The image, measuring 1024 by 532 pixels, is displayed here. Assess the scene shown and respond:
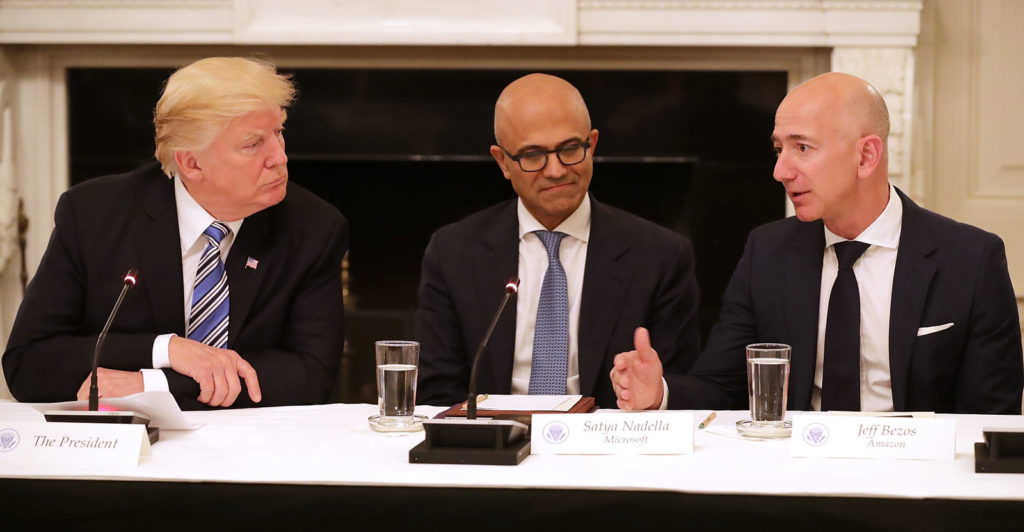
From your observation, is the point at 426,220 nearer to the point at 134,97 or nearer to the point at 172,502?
the point at 134,97

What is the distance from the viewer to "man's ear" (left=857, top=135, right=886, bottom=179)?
85.9 inches

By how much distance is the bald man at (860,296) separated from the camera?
2.06 m

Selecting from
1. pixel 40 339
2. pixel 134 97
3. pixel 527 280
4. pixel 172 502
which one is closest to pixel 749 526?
pixel 172 502

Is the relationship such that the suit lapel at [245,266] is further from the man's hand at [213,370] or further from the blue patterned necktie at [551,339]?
the blue patterned necktie at [551,339]

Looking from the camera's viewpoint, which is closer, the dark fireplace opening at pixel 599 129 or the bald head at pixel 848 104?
the bald head at pixel 848 104

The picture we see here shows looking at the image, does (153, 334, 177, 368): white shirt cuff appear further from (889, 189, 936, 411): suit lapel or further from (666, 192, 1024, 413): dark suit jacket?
(889, 189, 936, 411): suit lapel

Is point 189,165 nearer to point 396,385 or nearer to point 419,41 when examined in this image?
point 396,385

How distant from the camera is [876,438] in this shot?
1450 mm

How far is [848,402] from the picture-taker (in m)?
2.04

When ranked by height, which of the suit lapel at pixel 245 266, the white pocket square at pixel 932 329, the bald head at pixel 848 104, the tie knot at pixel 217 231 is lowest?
the white pocket square at pixel 932 329

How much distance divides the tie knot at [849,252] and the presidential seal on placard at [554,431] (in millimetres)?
818

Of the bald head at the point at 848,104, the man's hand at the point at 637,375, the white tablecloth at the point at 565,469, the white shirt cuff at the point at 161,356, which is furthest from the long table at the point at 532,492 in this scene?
the bald head at the point at 848,104

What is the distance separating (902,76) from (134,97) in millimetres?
2667

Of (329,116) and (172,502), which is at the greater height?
(329,116)
